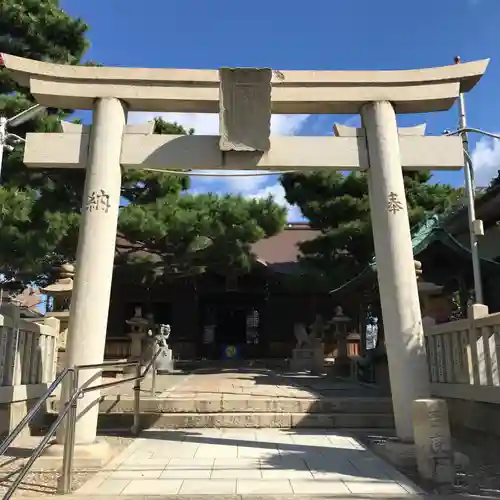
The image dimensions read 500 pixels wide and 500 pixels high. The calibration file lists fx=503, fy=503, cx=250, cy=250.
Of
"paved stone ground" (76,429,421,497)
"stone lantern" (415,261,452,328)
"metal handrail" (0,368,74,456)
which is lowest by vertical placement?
"paved stone ground" (76,429,421,497)

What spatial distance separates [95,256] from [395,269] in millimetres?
3738

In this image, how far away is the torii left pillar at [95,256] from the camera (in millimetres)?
5973

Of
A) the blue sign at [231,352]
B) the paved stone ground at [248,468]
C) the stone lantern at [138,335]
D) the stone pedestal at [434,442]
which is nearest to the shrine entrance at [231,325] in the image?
the blue sign at [231,352]

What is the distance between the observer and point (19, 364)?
22.4ft

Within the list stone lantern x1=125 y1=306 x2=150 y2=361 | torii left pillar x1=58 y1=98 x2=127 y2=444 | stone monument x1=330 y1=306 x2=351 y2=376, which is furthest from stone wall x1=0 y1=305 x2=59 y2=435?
stone monument x1=330 y1=306 x2=351 y2=376

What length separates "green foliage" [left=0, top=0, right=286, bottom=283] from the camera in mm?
10984

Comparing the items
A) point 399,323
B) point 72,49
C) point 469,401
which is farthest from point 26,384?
point 72,49

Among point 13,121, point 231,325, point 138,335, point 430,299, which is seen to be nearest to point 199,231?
point 138,335

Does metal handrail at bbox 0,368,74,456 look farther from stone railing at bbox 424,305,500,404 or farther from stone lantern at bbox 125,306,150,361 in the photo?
stone lantern at bbox 125,306,150,361

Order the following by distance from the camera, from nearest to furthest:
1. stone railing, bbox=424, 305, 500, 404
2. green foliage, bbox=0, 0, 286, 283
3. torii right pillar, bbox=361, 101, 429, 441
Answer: stone railing, bbox=424, 305, 500, 404
torii right pillar, bbox=361, 101, 429, 441
green foliage, bbox=0, 0, 286, 283

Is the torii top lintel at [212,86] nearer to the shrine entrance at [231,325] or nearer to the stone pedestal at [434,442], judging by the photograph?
the stone pedestal at [434,442]

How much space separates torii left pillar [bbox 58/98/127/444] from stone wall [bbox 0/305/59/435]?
0.95m

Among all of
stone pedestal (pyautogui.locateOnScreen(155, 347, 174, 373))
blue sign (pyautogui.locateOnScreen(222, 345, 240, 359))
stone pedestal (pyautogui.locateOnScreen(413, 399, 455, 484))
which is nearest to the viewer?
stone pedestal (pyautogui.locateOnScreen(413, 399, 455, 484))

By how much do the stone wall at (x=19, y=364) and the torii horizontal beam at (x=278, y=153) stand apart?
2180mm
